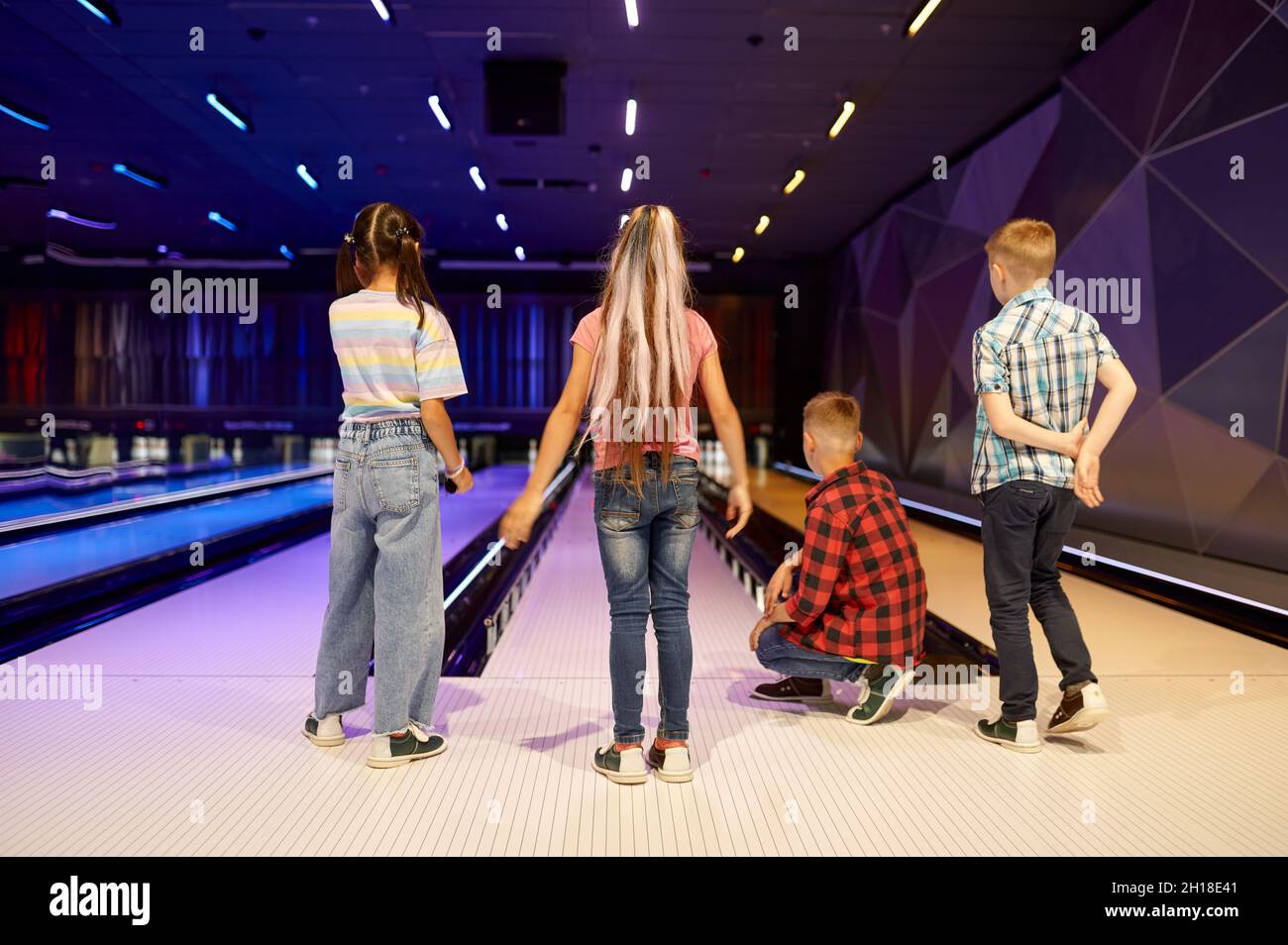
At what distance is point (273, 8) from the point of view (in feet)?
19.8

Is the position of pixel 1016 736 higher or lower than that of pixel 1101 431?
lower

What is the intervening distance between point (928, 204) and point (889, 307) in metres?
1.88

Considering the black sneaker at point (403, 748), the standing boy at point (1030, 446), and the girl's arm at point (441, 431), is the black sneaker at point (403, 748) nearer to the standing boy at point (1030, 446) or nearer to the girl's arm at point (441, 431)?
the girl's arm at point (441, 431)

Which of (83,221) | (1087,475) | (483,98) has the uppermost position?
(83,221)

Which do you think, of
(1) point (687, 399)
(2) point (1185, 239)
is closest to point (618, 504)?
(1) point (687, 399)

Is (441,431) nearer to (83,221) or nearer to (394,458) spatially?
(394,458)

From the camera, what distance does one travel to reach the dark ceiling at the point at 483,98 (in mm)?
6129

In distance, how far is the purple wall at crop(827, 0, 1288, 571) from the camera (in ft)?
15.9

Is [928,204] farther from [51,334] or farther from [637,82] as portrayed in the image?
[51,334]

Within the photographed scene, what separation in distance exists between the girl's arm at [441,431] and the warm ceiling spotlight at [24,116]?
485cm

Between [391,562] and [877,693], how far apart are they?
4.66ft

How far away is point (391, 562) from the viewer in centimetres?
228

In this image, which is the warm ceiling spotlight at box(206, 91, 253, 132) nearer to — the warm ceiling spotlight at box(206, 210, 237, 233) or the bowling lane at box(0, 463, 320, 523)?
the bowling lane at box(0, 463, 320, 523)
